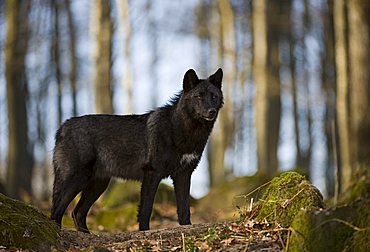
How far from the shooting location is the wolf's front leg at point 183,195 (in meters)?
9.59

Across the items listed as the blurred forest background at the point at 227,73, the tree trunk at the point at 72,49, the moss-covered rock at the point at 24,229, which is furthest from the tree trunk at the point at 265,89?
the moss-covered rock at the point at 24,229

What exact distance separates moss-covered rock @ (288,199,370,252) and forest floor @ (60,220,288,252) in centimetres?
48

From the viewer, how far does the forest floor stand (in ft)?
21.5

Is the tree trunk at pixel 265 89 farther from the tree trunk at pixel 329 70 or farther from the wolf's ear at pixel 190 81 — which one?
the wolf's ear at pixel 190 81

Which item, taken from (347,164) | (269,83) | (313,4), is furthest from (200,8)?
(347,164)

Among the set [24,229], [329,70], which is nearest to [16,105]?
[24,229]

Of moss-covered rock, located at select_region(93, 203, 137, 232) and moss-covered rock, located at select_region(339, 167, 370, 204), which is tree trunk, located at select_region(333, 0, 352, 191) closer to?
moss-covered rock, located at select_region(93, 203, 137, 232)

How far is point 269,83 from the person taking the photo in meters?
21.4

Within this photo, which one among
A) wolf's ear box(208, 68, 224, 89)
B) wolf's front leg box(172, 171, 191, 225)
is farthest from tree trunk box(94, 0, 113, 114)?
wolf's front leg box(172, 171, 191, 225)

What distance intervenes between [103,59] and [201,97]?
10.4 metres

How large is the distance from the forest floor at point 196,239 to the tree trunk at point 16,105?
41.9 ft

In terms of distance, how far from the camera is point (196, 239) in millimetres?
6945

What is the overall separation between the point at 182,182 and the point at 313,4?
69.1 ft

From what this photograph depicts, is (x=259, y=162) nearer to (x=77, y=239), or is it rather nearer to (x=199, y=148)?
(x=199, y=148)
